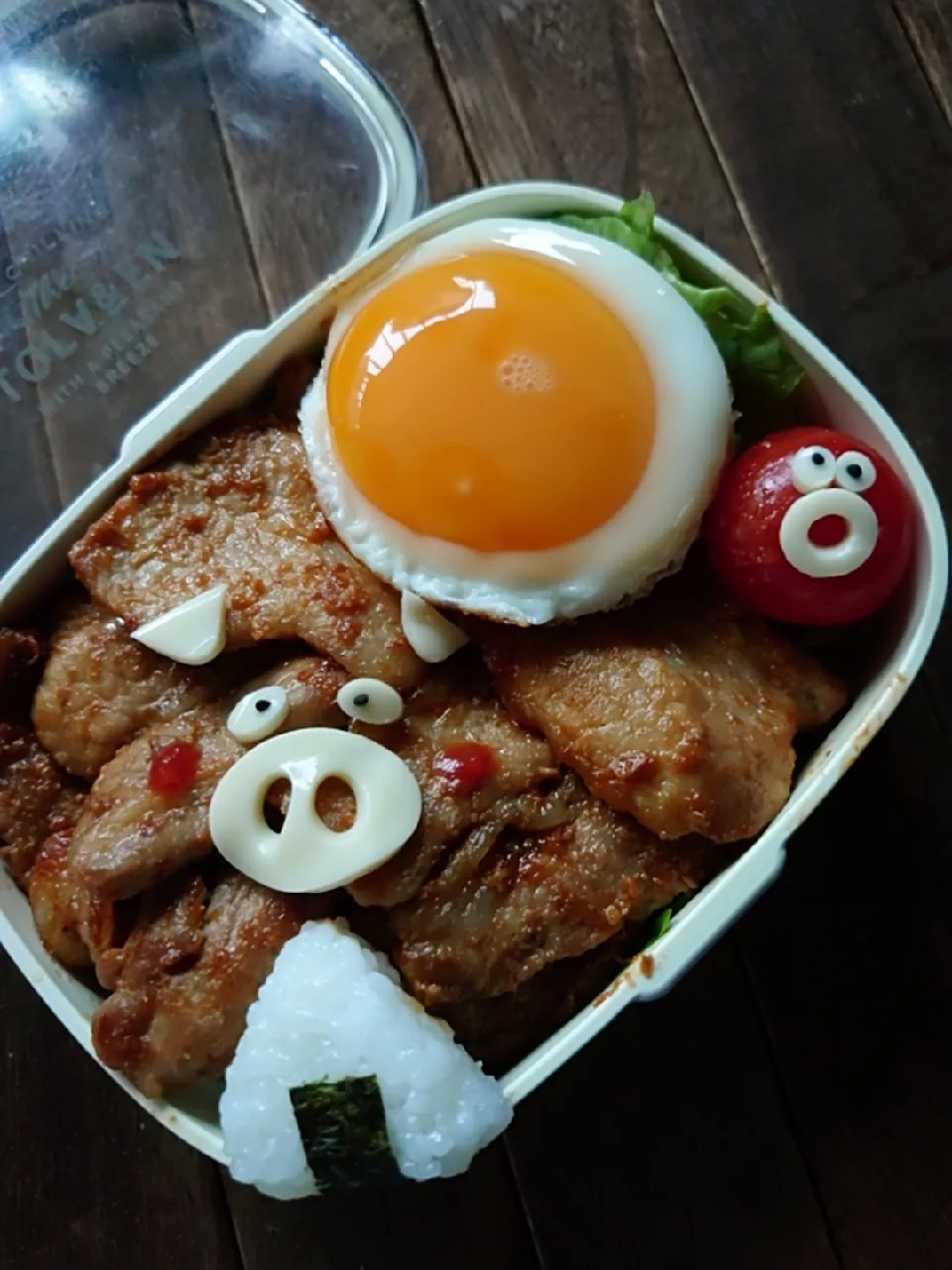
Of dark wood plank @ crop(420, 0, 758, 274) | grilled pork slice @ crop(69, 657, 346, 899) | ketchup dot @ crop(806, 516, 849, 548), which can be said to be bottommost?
ketchup dot @ crop(806, 516, 849, 548)

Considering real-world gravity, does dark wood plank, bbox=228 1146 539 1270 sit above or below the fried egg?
below

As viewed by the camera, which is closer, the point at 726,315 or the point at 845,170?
the point at 726,315

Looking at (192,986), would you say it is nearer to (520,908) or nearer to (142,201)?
(520,908)

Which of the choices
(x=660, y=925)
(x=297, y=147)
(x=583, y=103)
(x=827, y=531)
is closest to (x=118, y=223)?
(x=297, y=147)

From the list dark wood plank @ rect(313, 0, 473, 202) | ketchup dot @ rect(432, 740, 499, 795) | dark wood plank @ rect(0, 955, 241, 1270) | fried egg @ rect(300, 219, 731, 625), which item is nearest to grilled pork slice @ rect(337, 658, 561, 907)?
ketchup dot @ rect(432, 740, 499, 795)

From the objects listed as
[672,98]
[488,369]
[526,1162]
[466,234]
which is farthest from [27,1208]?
[672,98]

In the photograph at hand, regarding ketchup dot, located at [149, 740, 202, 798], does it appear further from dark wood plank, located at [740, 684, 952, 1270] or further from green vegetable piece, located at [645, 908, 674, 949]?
dark wood plank, located at [740, 684, 952, 1270]
